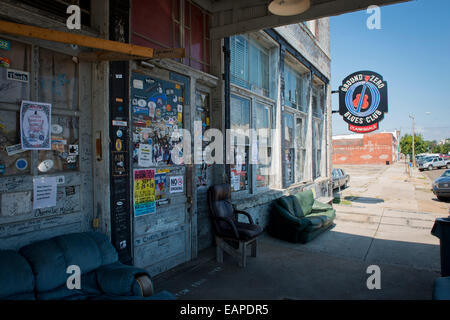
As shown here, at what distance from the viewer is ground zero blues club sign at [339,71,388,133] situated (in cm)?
895

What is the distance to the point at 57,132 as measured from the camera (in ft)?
9.53

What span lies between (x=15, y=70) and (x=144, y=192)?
1.99 m

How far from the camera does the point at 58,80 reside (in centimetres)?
295

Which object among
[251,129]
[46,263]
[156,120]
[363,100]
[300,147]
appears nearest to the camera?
[46,263]

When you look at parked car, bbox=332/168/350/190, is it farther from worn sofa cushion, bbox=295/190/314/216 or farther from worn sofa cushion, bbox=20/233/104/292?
worn sofa cushion, bbox=20/233/104/292

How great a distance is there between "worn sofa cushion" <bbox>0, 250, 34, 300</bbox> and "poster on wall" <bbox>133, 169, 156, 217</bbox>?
1.55 metres

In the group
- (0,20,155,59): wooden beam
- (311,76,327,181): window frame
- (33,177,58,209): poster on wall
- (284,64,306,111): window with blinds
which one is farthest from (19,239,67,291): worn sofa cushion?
(311,76,327,181): window frame

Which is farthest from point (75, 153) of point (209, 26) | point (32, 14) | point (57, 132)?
point (209, 26)

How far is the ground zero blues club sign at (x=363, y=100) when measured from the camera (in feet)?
29.4

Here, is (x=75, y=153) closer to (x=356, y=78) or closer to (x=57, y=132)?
(x=57, y=132)

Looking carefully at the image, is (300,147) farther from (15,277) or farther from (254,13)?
(15,277)

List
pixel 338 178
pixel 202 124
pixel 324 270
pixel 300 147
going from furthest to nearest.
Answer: pixel 338 178
pixel 300 147
pixel 202 124
pixel 324 270

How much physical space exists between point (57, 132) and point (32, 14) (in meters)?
1.14

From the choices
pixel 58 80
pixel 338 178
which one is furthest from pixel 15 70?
pixel 338 178
